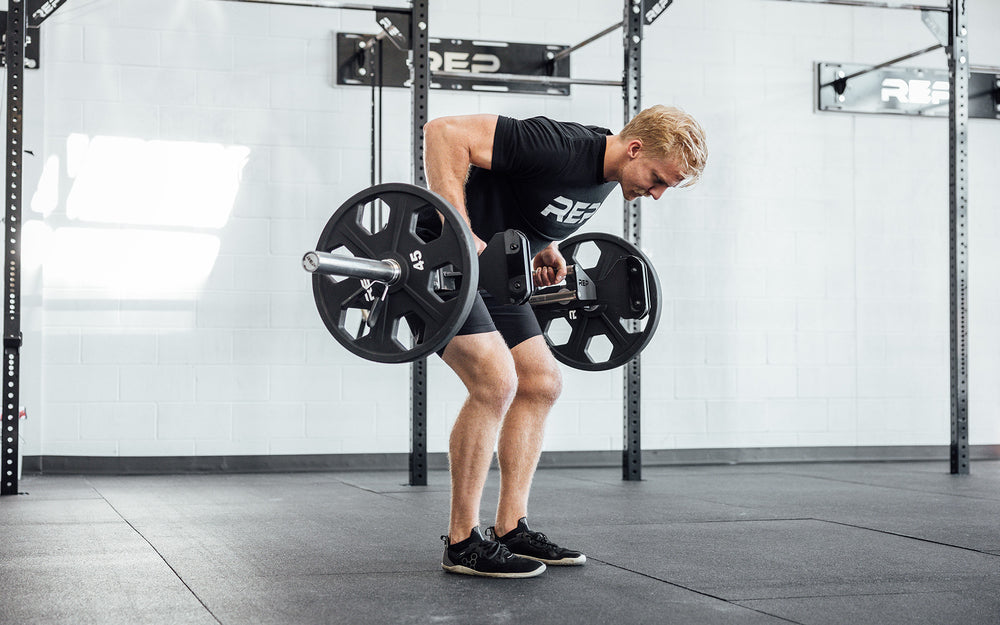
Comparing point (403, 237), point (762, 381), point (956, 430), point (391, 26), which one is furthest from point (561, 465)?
point (403, 237)

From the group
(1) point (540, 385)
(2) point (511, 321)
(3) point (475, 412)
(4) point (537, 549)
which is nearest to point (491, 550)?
(4) point (537, 549)

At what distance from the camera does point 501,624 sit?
1.84 m

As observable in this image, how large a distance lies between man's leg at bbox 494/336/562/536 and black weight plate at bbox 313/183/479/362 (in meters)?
0.32

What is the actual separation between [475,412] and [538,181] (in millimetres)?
529

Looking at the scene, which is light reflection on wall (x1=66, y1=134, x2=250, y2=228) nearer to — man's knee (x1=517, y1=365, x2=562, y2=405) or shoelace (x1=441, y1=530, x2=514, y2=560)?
man's knee (x1=517, y1=365, x2=562, y2=405)

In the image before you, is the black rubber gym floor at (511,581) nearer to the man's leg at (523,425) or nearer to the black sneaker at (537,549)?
the black sneaker at (537,549)

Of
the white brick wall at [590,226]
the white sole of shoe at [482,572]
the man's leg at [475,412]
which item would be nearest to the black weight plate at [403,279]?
the man's leg at [475,412]

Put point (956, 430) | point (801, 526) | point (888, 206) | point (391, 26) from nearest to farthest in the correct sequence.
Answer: point (801, 526), point (391, 26), point (956, 430), point (888, 206)

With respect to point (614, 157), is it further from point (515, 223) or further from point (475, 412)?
point (475, 412)

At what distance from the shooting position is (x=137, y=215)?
512cm

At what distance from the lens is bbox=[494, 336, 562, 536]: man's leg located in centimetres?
244

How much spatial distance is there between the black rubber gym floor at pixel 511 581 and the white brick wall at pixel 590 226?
84 centimetres

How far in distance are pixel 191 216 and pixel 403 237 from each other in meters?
3.27

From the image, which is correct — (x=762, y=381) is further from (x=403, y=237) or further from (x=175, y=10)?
(x=403, y=237)
